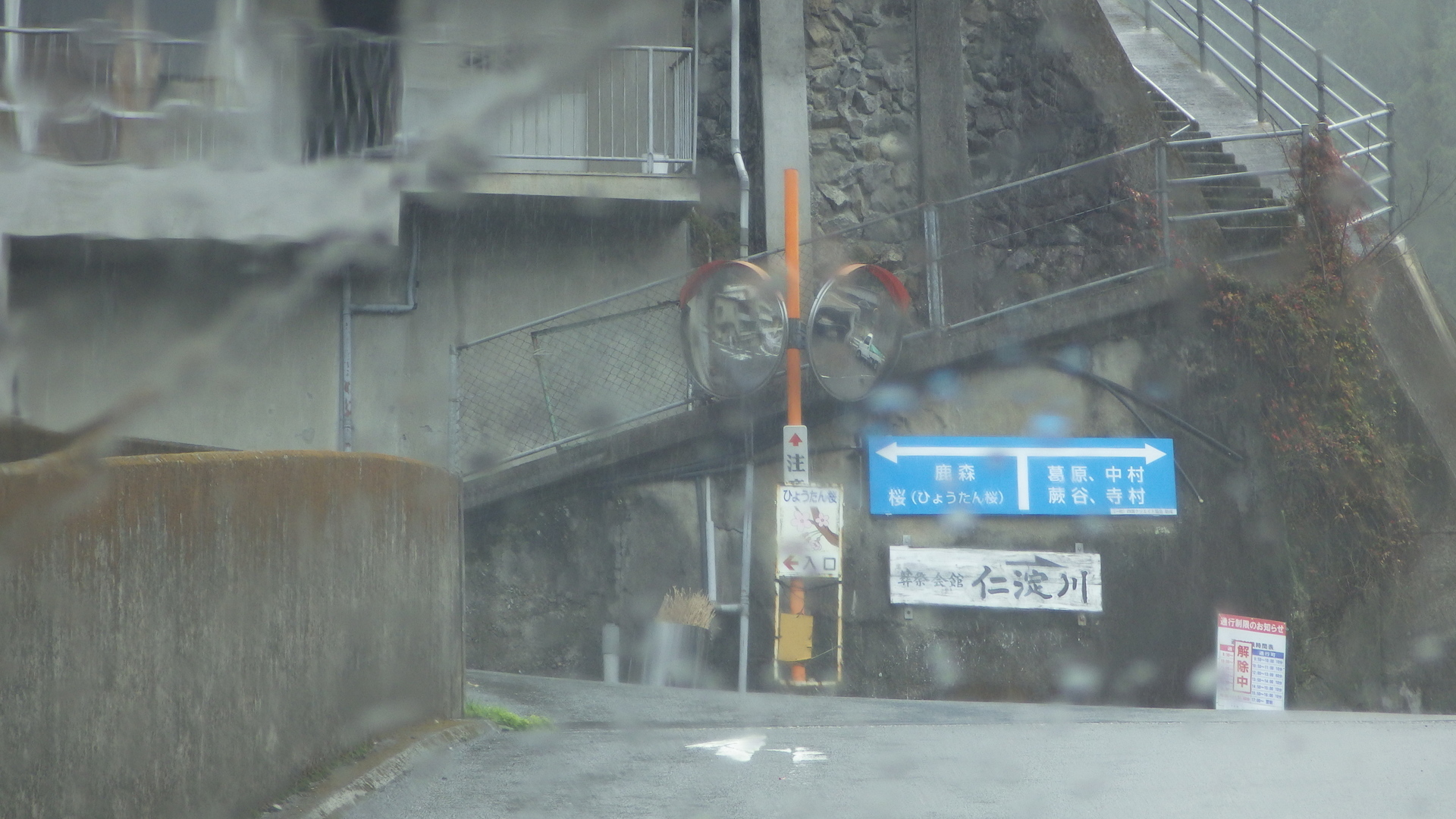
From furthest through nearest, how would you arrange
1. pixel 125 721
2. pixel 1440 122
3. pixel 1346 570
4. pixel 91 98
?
1. pixel 1440 122
2. pixel 1346 570
3. pixel 91 98
4. pixel 125 721

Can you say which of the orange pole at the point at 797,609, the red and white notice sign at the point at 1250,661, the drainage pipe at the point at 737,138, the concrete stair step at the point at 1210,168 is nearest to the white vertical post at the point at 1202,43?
the concrete stair step at the point at 1210,168

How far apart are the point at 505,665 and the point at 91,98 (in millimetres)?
5248

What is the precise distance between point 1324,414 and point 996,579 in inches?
119

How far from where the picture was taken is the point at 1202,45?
1623cm

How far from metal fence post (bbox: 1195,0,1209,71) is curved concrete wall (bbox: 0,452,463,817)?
12.4 metres

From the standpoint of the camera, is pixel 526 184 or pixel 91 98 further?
pixel 526 184

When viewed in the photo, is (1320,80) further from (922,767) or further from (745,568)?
(922,767)

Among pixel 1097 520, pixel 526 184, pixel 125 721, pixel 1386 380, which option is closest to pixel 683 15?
pixel 526 184

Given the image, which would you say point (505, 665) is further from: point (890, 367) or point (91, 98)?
point (91, 98)

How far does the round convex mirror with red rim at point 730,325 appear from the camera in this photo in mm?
11445

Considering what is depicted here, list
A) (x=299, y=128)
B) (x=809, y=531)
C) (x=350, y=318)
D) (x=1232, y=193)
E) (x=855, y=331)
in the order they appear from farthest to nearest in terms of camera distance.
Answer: (x=1232, y=193) → (x=350, y=318) → (x=299, y=128) → (x=855, y=331) → (x=809, y=531)

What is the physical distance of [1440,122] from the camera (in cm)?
3173

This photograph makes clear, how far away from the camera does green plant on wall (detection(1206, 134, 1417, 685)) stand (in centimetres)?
1142

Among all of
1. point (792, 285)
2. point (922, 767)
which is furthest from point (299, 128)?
point (922, 767)
